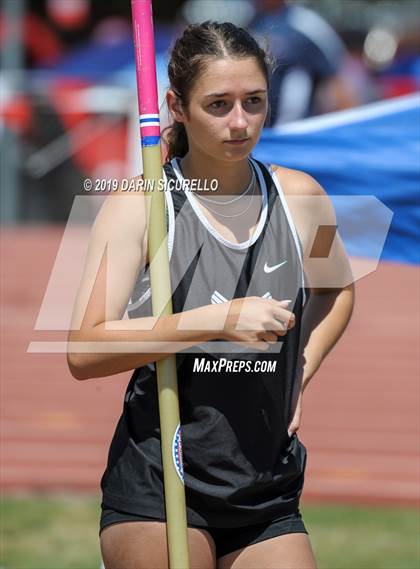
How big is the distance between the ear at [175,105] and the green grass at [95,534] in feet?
7.65

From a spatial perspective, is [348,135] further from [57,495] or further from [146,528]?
[57,495]

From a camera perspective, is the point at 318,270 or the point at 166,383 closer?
the point at 166,383

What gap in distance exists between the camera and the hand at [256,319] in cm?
264

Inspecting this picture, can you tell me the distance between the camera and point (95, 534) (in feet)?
16.5

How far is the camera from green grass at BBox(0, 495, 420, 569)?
15.5ft

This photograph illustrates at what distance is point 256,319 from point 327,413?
4.59m

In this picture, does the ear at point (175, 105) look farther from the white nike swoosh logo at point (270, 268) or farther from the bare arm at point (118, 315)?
the white nike swoosh logo at point (270, 268)

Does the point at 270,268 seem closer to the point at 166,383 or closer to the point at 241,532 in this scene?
the point at 166,383

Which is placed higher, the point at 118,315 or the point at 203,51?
the point at 203,51

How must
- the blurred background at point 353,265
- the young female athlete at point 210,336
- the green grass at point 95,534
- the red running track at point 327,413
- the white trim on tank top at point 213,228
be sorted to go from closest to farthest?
the young female athlete at point 210,336
the white trim on tank top at point 213,228
the blurred background at point 353,265
the green grass at point 95,534
the red running track at point 327,413

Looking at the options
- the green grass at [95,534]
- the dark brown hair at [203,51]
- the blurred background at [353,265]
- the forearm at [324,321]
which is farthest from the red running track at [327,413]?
the dark brown hair at [203,51]

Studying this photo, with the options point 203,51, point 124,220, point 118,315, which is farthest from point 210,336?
point 203,51

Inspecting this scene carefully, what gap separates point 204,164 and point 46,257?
1063 cm

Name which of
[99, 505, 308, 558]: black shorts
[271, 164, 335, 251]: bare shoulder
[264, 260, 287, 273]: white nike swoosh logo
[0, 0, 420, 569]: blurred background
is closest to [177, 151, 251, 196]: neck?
[271, 164, 335, 251]: bare shoulder
